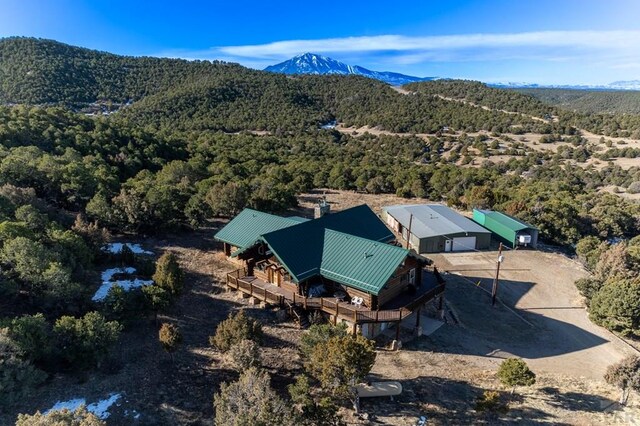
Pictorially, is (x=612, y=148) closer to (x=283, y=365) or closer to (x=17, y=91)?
(x=283, y=365)

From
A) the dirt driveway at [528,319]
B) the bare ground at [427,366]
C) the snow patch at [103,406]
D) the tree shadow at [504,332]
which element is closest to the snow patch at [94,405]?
the snow patch at [103,406]

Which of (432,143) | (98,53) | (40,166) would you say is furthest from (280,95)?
(40,166)

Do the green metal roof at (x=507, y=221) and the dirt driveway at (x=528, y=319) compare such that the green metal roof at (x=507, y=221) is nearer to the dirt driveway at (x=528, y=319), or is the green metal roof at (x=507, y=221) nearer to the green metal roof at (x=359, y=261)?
the dirt driveway at (x=528, y=319)

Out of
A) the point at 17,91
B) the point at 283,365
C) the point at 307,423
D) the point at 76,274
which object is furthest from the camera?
the point at 17,91

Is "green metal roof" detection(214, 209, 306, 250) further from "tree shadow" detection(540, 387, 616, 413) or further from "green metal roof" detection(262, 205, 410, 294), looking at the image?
"tree shadow" detection(540, 387, 616, 413)

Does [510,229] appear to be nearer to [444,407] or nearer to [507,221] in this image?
[507,221]

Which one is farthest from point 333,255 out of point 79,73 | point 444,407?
point 79,73
